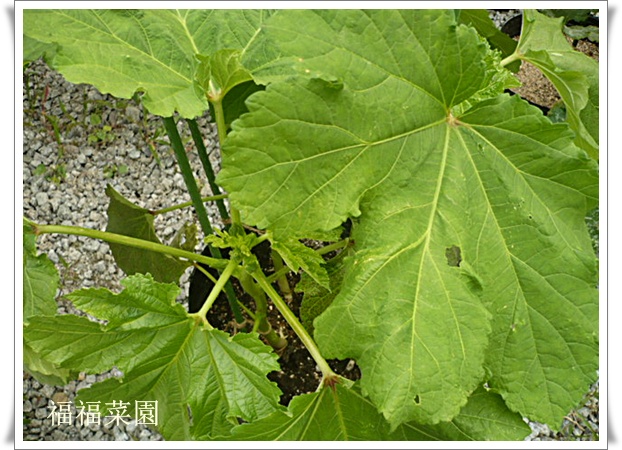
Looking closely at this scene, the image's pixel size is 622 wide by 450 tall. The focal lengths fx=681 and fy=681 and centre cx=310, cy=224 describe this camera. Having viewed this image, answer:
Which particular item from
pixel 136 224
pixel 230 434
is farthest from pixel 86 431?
pixel 230 434

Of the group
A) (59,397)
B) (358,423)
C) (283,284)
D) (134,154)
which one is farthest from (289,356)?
(134,154)

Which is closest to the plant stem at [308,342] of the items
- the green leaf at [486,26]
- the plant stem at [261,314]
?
the plant stem at [261,314]

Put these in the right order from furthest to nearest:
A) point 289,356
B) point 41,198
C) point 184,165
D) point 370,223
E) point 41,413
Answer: point 41,198 < point 41,413 < point 289,356 < point 184,165 < point 370,223

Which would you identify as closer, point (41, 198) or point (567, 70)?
point (567, 70)

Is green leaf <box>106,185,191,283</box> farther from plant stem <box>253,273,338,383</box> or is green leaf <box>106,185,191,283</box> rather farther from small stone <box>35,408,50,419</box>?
small stone <box>35,408,50,419</box>

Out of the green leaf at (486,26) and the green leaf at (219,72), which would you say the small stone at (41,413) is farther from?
the green leaf at (486,26)

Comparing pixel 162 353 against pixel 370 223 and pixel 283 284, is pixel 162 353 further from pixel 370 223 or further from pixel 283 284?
pixel 283 284
